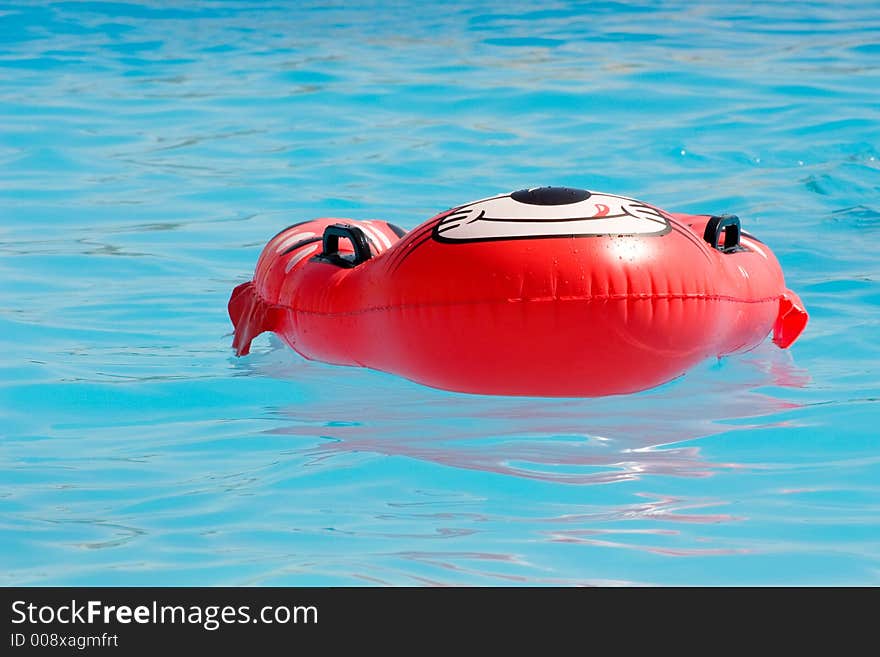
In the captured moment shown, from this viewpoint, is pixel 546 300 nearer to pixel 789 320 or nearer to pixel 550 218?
pixel 550 218

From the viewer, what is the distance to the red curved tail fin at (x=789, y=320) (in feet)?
14.3

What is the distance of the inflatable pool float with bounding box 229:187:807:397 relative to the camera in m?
3.52

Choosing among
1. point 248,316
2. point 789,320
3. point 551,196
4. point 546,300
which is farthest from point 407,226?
point 546,300

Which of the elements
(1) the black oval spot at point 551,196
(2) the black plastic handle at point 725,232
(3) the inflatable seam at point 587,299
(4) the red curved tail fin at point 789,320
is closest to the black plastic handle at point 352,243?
(3) the inflatable seam at point 587,299

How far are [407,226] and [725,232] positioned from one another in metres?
2.68

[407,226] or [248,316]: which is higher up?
[248,316]

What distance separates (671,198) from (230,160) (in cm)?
256

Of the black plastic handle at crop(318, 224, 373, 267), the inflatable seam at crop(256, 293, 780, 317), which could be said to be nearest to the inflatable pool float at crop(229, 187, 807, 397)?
the inflatable seam at crop(256, 293, 780, 317)

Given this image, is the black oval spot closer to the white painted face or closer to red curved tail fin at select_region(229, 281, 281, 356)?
the white painted face

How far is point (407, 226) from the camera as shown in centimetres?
659

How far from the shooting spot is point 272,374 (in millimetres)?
4398

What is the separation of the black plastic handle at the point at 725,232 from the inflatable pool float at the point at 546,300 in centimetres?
8

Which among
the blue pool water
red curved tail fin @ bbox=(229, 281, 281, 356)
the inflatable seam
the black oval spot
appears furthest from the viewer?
red curved tail fin @ bbox=(229, 281, 281, 356)
